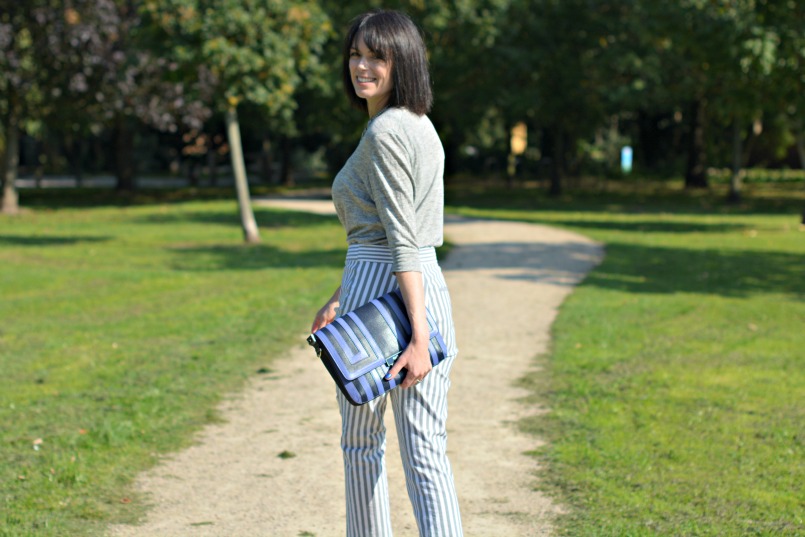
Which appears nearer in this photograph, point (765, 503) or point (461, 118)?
point (765, 503)

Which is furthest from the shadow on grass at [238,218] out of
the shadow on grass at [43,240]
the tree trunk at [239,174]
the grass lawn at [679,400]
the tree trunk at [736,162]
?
the tree trunk at [736,162]

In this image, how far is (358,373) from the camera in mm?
2912

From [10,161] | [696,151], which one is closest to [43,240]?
[10,161]

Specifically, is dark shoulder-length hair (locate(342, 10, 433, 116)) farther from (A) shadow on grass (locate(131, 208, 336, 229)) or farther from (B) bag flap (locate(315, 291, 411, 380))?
(A) shadow on grass (locate(131, 208, 336, 229))

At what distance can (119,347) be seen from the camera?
835cm

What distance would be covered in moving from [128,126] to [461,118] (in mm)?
11870

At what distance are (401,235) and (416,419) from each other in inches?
21.9

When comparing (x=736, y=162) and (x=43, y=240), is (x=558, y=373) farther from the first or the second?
Answer: (x=736, y=162)

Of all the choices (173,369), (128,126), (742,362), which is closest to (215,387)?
(173,369)

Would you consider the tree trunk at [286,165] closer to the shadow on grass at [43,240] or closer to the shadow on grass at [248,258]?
the shadow on grass at [43,240]

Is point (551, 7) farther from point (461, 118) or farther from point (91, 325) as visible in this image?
point (91, 325)

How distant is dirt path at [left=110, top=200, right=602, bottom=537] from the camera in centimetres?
433

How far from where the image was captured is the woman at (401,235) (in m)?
2.88

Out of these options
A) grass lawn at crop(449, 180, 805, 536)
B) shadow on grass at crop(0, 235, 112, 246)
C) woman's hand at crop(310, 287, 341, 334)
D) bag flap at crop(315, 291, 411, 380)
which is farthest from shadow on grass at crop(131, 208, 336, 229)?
bag flap at crop(315, 291, 411, 380)
